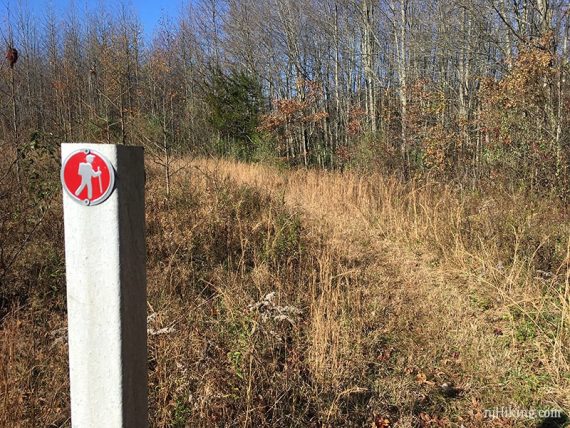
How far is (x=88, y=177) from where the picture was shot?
3.87ft

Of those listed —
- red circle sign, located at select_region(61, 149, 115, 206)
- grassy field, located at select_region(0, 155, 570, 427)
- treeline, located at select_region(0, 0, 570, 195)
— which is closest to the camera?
red circle sign, located at select_region(61, 149, 115, 206)

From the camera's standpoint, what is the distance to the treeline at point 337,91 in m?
6.14

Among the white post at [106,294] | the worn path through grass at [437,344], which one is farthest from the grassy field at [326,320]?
the white post at [106,294]

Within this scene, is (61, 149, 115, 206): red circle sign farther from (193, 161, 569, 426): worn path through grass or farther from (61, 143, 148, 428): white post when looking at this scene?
(193, 161, 569, 426): worn path through grass

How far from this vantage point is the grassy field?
2.29 m

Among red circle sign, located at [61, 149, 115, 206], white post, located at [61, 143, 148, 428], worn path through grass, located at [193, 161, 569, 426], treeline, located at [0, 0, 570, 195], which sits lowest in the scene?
worn path through grass, located at [193, 161, 569, 426]

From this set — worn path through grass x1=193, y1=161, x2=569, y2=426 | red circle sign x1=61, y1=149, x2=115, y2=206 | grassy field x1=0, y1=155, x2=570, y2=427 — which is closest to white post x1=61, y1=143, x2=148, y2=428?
red circle sign x1=61, y1=149, x2=115, y2=206

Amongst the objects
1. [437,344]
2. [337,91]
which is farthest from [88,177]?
[337,91]

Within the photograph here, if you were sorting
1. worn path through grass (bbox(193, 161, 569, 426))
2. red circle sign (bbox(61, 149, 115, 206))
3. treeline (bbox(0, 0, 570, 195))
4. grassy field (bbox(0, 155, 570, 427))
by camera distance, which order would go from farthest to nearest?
treeline (bbox(0, 0, 570, 195)), worn path through grass (bbox(193, 161, 569, 426)), grassy field (bbox(0, 155, 570, 427)), red circle sign (bbox(61, 149, 115, 206))

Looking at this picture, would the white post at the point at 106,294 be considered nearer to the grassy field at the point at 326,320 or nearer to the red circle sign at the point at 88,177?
the red circle sign at the point at 88,177

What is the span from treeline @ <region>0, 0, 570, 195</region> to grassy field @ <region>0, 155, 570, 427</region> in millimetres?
1424

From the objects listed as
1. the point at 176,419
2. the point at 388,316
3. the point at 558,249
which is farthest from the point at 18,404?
the point at 558,249

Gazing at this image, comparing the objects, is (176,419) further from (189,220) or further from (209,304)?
(189,220)

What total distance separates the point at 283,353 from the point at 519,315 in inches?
76.6
